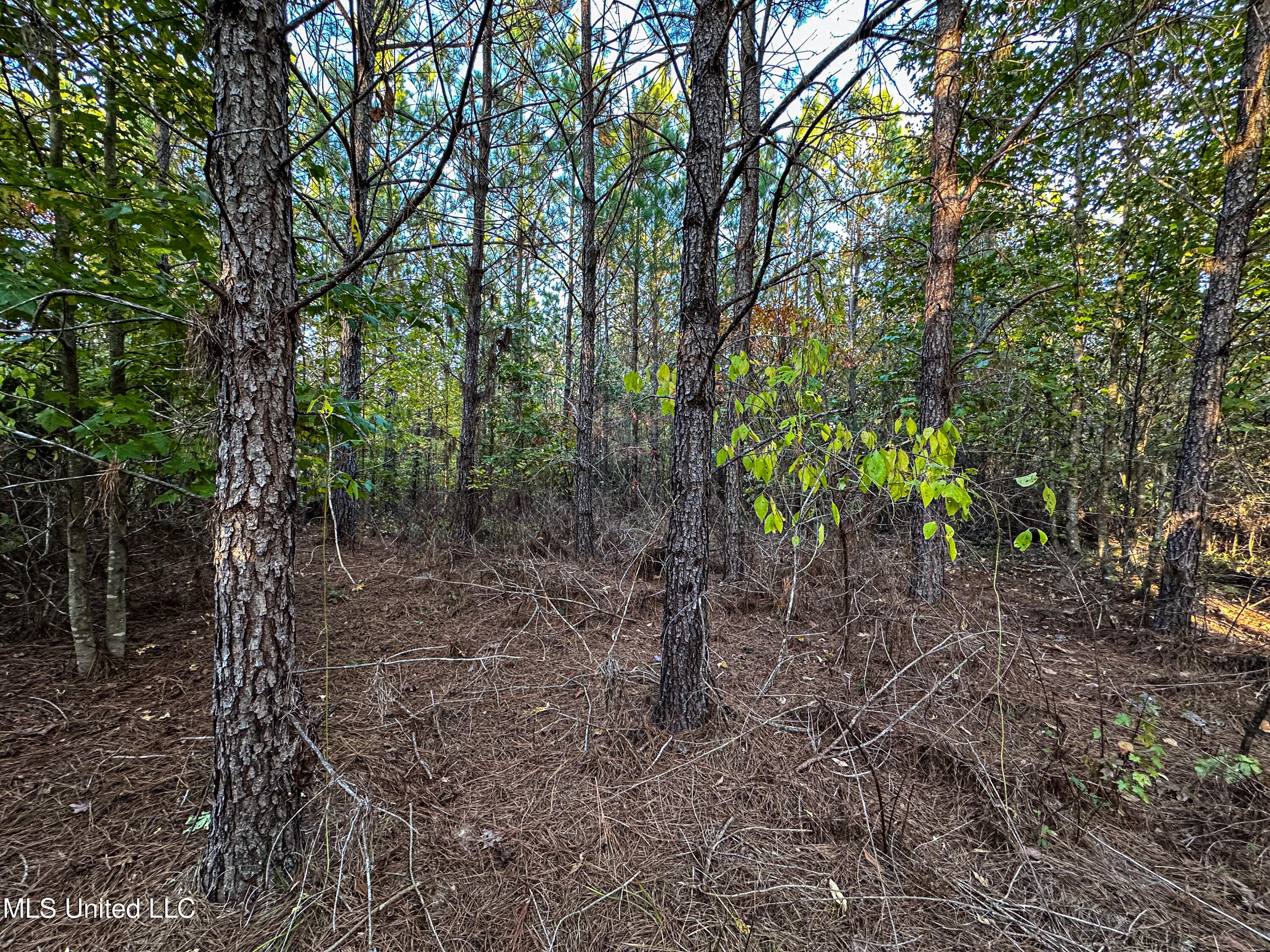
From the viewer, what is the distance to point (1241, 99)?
3.91m

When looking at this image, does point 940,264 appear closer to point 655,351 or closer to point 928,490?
point 928,490

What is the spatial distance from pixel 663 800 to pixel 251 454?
237 cm

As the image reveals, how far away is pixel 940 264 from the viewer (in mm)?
4418

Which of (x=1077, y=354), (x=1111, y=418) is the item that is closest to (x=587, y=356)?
(x=1077, y=354)

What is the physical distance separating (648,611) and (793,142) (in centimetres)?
404

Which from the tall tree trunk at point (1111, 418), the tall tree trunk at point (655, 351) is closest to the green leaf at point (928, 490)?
the tall tree trunk at point (1111, 418)

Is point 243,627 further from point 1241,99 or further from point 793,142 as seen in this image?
point 1241,99

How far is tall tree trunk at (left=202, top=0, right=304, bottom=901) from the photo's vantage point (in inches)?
66.3

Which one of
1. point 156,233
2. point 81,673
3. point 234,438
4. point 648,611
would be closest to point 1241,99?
point 648,611

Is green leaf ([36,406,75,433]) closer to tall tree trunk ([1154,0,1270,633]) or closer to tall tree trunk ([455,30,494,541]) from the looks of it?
tall tree trunk ([455,30,494,541])

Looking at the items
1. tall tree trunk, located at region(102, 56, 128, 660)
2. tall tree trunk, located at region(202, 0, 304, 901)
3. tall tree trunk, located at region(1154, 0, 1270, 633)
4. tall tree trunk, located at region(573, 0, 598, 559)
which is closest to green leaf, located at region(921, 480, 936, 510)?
tall tree trunk, located at region(202, 0, 304, 901)

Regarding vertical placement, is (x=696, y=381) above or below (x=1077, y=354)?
below

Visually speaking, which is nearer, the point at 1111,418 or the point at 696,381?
the point at 696,381

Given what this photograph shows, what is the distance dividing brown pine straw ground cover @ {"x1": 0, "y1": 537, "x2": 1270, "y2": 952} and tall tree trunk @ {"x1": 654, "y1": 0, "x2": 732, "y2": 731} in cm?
46
